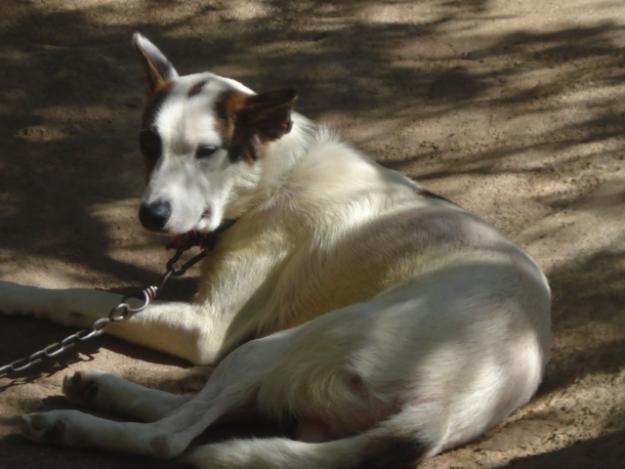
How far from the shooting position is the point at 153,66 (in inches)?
223

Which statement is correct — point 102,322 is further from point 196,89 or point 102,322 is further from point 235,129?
point 196,89

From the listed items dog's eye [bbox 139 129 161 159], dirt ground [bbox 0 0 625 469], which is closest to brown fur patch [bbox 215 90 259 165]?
dog's eye [bbox 139 129 161 159]

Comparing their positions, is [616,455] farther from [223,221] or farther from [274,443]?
[223,221]

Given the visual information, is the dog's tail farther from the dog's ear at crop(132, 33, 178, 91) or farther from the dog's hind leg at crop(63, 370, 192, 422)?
the dog's ear at crop(132, 33, 178, 91)

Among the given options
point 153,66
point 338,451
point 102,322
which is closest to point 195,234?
point 102,322

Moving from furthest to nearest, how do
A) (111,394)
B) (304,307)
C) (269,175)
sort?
(269,175)
(304,307)
(111,394)

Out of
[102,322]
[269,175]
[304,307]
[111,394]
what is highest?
[269,175]

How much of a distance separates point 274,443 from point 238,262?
5.02 feet

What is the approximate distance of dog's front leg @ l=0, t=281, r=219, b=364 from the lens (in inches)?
209

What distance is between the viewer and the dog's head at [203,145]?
5188mm

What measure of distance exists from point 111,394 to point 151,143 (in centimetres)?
127

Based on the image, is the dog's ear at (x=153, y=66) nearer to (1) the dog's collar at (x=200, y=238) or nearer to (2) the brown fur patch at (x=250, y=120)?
(2) the brown fur patch at (x=250, y=120)

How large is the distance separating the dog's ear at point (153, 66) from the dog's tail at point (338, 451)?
2.33 meters

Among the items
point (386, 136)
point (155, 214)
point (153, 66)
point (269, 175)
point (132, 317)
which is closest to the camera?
point (155, 214)
